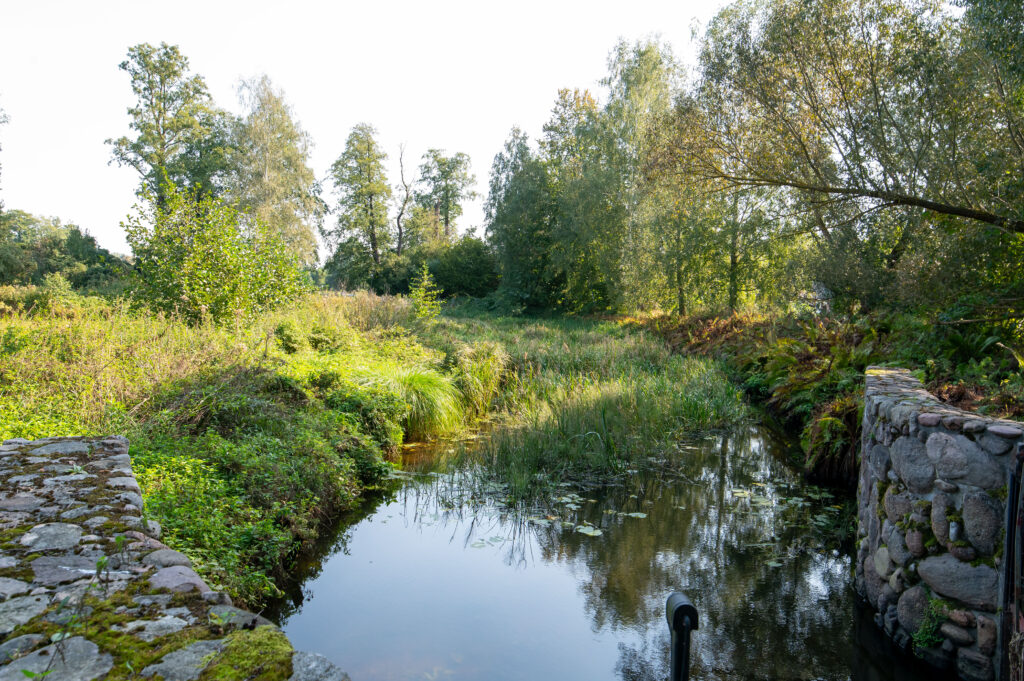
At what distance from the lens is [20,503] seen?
2.85 m

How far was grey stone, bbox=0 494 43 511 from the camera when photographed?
2795 millimetres

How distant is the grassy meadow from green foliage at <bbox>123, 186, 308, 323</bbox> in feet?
1.46

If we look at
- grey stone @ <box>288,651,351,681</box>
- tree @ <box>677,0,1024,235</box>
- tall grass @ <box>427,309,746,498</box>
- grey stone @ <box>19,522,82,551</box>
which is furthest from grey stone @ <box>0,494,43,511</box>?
tree @ <box>677,0,1024,235</box>

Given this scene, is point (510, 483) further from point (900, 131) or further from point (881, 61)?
point (881, 61)

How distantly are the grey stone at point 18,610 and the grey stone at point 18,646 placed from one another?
0.22 feet

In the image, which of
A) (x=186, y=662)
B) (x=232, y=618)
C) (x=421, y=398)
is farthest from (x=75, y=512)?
(x=421, y=398)

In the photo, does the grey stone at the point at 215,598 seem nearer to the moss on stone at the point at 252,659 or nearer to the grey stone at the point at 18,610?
the moss on stone at the point at 252,659

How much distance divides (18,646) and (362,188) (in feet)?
112

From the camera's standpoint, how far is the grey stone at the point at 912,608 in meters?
3.26

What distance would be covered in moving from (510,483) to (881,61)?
6.15 metres

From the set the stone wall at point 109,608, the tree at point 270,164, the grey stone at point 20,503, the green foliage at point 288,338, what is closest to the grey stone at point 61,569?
the stone wall at point 109,608

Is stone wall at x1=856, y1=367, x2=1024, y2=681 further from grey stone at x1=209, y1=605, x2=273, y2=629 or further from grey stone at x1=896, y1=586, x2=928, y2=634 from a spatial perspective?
grey stone at x1=209, y1=605, x2=273, y2=629

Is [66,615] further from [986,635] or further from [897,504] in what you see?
[897,504]

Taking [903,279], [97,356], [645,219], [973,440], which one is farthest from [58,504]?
[645,219]
